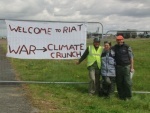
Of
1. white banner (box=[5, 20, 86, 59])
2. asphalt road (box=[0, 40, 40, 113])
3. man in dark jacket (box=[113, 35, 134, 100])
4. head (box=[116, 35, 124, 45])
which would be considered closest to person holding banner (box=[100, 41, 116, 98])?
man in dark jacket (box=[113, 35, 134, 100])

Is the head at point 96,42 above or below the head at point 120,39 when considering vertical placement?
below

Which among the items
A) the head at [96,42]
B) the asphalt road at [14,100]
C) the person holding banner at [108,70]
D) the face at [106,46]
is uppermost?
the head at [96,42]

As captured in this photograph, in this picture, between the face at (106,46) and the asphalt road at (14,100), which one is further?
the face at (106,46)

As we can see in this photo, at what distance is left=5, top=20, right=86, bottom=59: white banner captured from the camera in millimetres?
10398

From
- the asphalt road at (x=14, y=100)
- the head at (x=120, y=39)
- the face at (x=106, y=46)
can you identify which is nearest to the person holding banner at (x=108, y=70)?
the face at (x=106, y=46)

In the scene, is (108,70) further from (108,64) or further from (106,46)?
(106,46)

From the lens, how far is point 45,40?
10.6m

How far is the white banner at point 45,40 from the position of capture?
10.4 metres

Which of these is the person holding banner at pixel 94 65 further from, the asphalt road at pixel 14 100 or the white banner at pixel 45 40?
the asphalt road at pixel 14 100

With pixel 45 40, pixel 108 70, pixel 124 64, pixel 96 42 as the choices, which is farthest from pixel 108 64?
pixel 45 40

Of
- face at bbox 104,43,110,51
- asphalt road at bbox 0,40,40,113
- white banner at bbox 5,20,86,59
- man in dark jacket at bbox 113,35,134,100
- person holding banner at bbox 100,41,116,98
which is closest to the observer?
asphalt road at bbox 0,40,40,113

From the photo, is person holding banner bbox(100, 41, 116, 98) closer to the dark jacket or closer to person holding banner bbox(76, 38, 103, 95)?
the dark jacket

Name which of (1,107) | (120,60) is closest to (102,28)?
(120,60)

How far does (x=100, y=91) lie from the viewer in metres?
10.0
